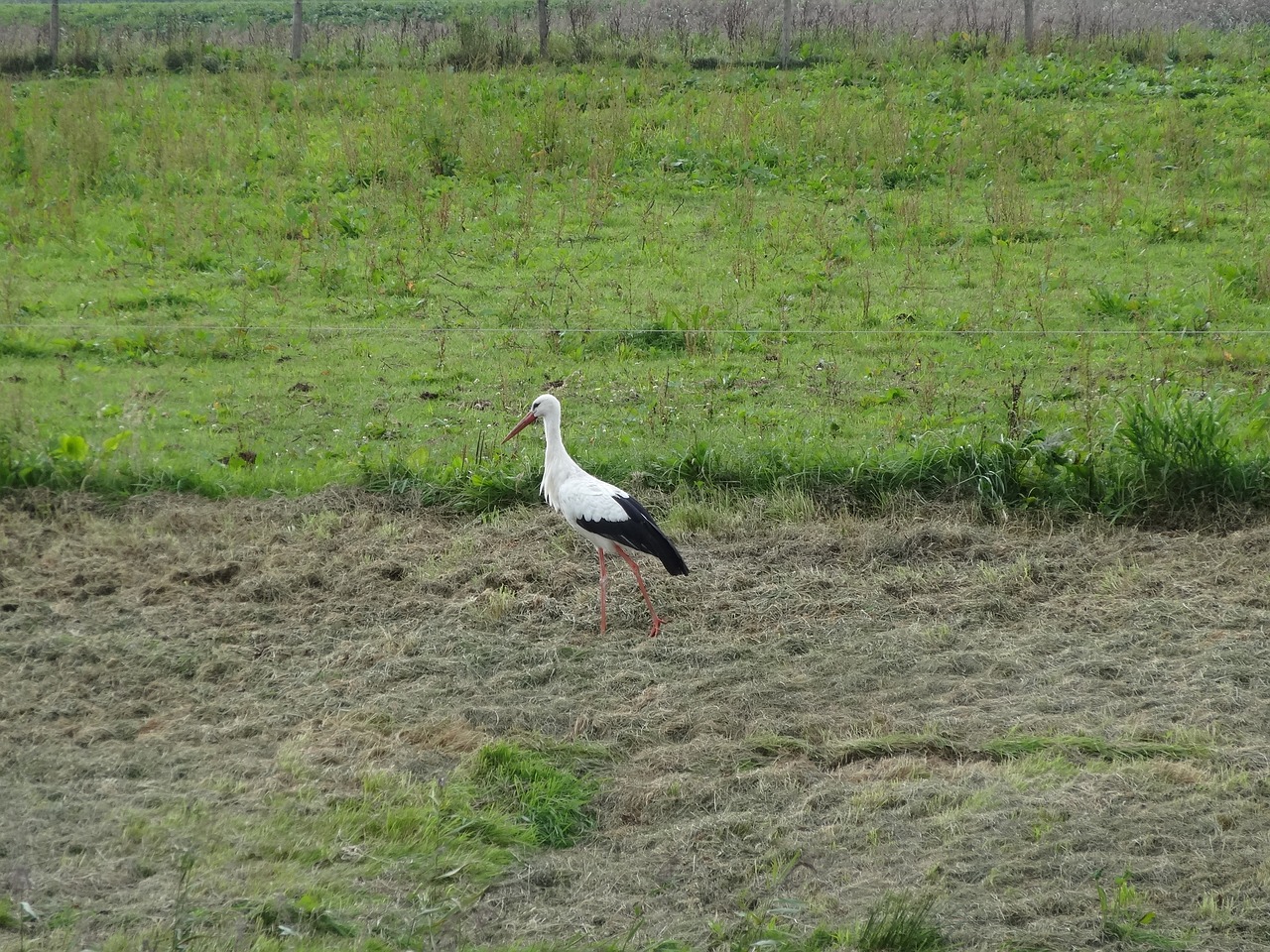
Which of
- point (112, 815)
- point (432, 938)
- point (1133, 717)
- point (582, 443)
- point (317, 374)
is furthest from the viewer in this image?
point (317, 374)

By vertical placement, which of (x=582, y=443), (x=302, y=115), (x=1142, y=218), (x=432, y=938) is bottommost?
(x=432, y=938)

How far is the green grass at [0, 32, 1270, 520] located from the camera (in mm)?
9211

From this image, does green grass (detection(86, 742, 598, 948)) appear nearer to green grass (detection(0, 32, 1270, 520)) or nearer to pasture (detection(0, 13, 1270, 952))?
pasture (detection(0, 13, 1270, 952))

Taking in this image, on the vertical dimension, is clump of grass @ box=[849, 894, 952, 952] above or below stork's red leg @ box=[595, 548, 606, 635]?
below

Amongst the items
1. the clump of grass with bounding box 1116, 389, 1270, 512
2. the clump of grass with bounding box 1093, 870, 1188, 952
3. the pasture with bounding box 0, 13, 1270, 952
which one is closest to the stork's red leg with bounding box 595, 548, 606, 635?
the pasture with bounding box 0, 13, 1270, 952

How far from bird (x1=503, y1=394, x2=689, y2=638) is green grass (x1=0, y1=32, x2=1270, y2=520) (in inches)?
46.4

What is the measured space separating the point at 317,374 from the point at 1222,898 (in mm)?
8008

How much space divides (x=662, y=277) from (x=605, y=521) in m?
5.97

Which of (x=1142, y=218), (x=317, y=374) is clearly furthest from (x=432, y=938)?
(x=1142, y=218)

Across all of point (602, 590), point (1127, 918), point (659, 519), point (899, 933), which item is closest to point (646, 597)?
point (602, 590)

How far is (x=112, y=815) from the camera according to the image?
5.25m

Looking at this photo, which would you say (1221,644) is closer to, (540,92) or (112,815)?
(112,815)

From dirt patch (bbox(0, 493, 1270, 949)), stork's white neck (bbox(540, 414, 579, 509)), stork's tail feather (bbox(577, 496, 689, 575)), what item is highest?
stork's white neck (bbox(540, 414, 579, 509))

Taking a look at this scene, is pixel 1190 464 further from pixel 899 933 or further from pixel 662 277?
pixel 662 277
